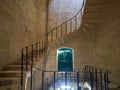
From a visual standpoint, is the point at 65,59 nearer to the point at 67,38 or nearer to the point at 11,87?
the point at 67,38

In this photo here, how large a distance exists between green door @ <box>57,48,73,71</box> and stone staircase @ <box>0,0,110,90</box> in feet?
3.59

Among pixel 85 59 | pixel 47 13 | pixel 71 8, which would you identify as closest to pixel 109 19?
pixel 85 59

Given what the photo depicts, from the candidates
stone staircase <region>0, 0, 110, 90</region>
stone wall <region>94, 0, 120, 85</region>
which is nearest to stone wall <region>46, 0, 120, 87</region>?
Result: stone wall <region>94, 0, 120, 85</region>

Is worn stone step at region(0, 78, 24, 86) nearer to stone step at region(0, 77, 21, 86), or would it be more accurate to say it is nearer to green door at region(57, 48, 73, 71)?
stone step at region(0, 77, 21, 86)

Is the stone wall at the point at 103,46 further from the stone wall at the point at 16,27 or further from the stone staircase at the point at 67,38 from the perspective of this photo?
the stone wall at the point at 16,27

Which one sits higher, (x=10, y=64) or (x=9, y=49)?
(x=9, y=49)

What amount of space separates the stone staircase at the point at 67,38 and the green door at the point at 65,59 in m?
1.09

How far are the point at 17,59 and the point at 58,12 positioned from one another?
397 cm

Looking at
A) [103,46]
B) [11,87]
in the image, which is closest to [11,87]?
[11,87]

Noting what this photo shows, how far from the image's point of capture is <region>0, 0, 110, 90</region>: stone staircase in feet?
10.9

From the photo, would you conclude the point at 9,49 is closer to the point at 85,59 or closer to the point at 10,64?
the point at 10,64

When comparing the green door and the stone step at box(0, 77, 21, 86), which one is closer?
the stone step at box(0, 77, 21, 86)

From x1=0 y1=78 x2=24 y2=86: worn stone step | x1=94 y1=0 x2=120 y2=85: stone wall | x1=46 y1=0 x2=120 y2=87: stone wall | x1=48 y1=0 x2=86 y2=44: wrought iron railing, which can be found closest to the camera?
x1=0 y1=78 x2=24 y2=86: worn stone step

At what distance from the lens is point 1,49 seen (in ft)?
13.3
